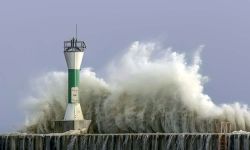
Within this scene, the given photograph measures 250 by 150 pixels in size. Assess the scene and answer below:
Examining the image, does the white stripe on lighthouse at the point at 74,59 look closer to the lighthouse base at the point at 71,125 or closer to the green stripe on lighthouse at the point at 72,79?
the green stripe on lighthouse at the point at 72,79

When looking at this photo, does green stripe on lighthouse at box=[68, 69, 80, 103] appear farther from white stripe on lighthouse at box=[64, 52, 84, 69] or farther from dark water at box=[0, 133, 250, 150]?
dark water at box=[0, 133, 250, 150]

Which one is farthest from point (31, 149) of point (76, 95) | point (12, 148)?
point (76, 95)

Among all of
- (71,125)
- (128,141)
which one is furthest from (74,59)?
(128,141)

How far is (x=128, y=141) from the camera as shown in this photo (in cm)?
6228

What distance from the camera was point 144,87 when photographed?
7206cm

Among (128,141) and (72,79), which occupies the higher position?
(72,79)

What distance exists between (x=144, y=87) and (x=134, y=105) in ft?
4.66

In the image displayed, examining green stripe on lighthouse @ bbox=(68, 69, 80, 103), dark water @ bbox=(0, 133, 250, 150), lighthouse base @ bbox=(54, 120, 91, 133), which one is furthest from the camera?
green stripe on lighthouse @ bbox=(68, 69, 80, 103)

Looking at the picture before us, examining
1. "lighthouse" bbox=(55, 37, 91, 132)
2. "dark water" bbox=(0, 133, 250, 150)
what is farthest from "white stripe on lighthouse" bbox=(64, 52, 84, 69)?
"dark water" bbox=(0, 133, 250, 150)

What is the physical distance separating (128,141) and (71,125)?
7.81m

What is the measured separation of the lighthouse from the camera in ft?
228

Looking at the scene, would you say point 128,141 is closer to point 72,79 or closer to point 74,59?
point 72,79

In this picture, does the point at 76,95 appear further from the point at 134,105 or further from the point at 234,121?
the point at 234,121

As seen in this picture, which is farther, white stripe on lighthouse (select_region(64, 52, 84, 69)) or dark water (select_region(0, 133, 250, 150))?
white stripe on lighthouse (select_region(64, 52, 84, 69))
